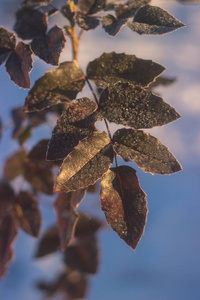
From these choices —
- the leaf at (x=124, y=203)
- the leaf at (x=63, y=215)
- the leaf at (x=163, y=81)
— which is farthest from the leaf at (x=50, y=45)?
the leaf at (x=163, y=81)

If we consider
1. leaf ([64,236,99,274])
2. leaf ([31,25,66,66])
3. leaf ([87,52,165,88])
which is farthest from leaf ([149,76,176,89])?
leaf ([64,236,99,274])

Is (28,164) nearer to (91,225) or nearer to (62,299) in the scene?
(91,225)

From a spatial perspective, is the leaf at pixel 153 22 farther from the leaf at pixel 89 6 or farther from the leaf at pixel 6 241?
the leaf at pixel 6 241

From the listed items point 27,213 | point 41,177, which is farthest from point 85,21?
point 27,213

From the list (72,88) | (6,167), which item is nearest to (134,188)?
(72,88)

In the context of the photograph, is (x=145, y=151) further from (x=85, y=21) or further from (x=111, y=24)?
(x=85, y=21)

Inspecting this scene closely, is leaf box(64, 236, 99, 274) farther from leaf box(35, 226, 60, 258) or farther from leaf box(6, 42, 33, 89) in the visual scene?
leaf box(6, 42, 33, 89)
